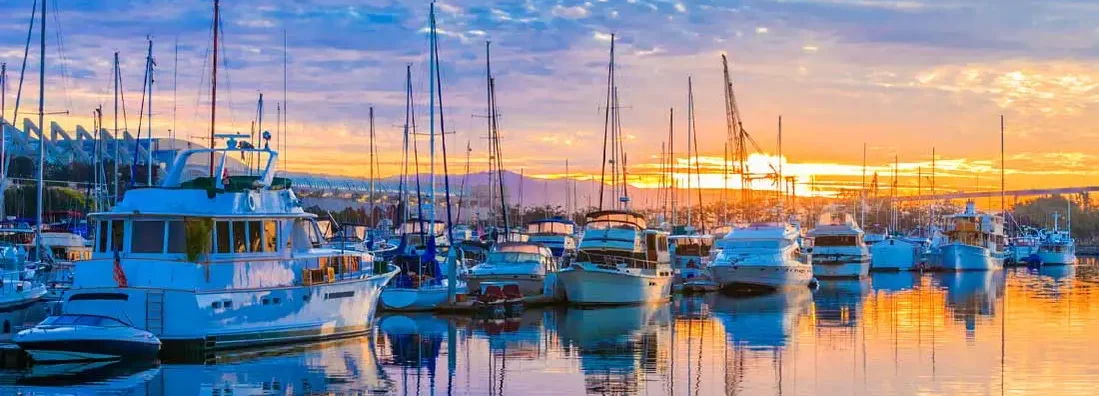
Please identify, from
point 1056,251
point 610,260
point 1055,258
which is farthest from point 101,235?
point 1056,251

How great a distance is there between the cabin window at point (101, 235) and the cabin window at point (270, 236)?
345 centimetres

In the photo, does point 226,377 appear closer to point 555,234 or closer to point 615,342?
point 615,342

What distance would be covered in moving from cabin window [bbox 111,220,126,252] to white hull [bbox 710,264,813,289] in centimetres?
3406

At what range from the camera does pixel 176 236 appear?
30.4 m

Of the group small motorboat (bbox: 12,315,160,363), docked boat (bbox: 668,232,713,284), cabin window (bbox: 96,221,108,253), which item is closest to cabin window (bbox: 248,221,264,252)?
cabin window (bbox: 96,221,108,253)

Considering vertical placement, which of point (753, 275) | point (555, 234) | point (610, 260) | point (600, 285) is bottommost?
point (753, 275)

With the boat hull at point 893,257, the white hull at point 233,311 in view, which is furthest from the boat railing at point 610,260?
the boat hull at point 893,257

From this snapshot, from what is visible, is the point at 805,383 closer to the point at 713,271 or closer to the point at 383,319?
the point at 383,319

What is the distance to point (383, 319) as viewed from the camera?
41.6 m

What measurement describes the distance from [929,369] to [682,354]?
577 centimetres

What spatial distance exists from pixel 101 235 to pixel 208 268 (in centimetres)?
267

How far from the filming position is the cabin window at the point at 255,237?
31.3 meters

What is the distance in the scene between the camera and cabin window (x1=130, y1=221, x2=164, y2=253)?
99.9 feet

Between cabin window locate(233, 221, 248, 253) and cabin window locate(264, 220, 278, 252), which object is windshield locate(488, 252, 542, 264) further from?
cabin window locate(233, 221, 248, 253)
